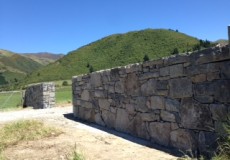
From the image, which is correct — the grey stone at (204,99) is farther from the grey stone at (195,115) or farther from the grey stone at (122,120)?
the grey stone at (122,120)

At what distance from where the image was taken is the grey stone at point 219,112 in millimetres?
5242

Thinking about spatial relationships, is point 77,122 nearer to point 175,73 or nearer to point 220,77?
point 175,73

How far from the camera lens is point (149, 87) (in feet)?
24.1

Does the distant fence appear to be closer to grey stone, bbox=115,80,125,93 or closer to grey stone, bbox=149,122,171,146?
grey stone, bbox=115,80,125,93

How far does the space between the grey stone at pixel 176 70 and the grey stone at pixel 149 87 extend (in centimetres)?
65

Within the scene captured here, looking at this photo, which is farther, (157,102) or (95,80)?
(95,80)

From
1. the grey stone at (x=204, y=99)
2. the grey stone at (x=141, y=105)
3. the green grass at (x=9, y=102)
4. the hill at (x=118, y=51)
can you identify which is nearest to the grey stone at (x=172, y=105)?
the grey stone at (x=204, y=99)

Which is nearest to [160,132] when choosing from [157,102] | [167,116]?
[167,116]

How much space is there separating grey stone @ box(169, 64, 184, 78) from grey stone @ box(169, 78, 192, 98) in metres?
0.09

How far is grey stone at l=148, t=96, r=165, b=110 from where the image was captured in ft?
22.6

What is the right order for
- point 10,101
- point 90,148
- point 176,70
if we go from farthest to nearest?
Answer: 1. point 10,101
2. point 90,148
3. point 176,70

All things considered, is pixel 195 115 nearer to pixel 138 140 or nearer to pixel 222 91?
pixel 222 91

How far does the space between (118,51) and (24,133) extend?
73674 mm

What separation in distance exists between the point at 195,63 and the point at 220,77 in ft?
1.99
